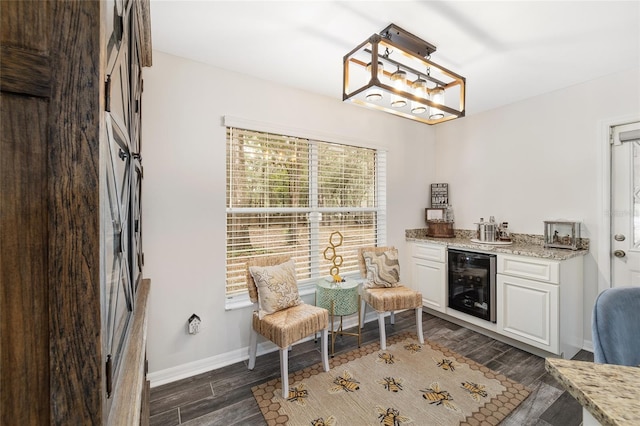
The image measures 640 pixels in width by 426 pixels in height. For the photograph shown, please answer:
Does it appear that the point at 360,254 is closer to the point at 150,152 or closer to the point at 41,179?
the point at 150,152

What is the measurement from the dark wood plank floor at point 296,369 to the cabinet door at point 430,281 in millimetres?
428

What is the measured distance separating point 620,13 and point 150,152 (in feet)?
10.9

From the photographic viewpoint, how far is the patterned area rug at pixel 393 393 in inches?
71.4

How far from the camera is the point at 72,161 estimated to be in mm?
452

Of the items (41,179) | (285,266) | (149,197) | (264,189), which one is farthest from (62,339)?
(264,189)

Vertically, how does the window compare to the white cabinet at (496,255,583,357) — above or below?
above

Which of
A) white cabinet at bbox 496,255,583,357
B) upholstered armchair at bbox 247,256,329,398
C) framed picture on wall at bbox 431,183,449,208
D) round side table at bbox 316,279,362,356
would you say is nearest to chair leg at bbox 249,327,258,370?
upholstered armchair at bbox 247,256,329,398

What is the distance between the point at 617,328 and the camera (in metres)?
1.13

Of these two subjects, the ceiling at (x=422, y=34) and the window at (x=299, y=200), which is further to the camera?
the window at (x=299, y=200)

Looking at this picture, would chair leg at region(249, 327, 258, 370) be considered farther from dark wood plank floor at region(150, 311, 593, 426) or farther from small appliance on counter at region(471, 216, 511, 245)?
small appliance on counter at region(471, 216, 511, 245)

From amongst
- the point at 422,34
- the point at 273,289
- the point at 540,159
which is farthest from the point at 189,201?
the point at 540,159

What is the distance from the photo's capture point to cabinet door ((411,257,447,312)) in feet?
10.9

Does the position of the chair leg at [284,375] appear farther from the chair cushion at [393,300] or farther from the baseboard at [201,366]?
the chair cushion at [393,300]

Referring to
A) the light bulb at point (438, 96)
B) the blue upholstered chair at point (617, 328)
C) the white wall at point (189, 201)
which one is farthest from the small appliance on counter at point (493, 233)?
the white wall at point (189, 201)
